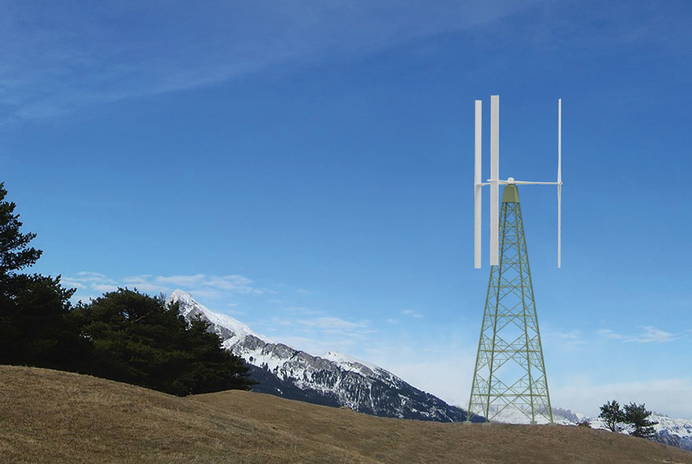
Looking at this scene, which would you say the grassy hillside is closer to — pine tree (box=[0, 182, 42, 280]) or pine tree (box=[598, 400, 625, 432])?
pine tree (box=[0, 182, 42, 280])

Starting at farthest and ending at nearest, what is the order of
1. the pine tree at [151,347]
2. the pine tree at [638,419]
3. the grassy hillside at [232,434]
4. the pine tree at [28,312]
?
the pine tree at [638,419] → the pine tree at [151,347] → the pine tree at [28,312] → the grassy hillside at [232,434]

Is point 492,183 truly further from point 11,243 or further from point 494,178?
point 11,243

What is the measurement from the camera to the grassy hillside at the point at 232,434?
114ft

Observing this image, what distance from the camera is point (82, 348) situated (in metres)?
77.6

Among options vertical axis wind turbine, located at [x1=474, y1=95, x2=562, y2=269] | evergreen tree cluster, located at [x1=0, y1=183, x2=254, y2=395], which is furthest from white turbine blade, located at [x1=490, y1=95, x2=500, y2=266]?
evergreen tree cluster, located at [x1=0, y1=183, x2=254, y2=395]

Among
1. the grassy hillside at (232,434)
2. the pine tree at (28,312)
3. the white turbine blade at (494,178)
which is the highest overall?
the white turbine blade at (494,178)

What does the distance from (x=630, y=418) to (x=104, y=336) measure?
89.9 metres

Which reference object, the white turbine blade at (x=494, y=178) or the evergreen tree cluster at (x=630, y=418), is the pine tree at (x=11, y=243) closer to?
the white turbine blade at (x=494, y=178)

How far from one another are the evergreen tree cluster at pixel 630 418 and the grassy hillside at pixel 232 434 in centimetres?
5597

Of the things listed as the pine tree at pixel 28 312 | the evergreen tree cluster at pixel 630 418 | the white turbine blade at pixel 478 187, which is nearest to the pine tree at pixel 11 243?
the pine tree at pixel 28 312

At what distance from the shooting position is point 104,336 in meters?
93.6

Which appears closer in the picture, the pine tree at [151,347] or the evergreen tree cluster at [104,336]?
the evergreen tree cluster at [104,336]

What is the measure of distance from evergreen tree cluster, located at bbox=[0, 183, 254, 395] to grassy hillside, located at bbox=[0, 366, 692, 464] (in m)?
19.5

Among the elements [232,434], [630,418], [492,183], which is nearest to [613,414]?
[630,418]
